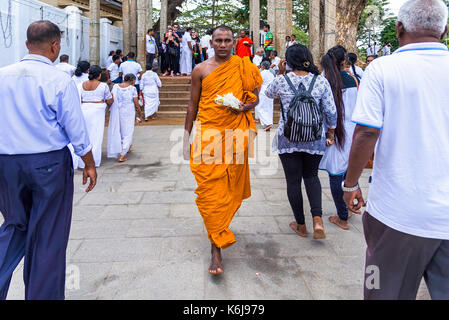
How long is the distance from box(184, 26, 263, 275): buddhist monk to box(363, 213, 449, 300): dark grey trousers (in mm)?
1438

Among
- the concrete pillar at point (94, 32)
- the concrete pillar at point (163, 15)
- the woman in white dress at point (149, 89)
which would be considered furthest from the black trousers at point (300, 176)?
the concrete pillar at point (163, 15)

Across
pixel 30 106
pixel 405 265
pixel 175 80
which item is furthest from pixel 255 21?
pixel 405 265

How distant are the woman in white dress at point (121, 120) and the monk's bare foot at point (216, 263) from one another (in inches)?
171

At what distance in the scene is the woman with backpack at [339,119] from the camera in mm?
3844

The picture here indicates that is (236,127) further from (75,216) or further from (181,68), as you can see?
(181,68)

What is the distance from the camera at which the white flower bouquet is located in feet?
10.4

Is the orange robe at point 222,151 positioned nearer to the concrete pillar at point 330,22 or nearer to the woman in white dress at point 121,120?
the woman in white dress at point 121,120

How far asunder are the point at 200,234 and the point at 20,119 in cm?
207

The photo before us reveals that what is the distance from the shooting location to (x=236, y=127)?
332 centimetres

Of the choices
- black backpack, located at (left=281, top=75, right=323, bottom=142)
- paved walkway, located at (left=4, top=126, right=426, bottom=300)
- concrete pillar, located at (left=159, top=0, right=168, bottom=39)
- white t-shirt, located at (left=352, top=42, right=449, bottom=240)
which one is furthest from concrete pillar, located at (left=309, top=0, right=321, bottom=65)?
white t-shirt, located at (left=352, top=42, right=449, bottom=240)

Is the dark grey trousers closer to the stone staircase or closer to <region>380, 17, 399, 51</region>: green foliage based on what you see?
the stone staircase

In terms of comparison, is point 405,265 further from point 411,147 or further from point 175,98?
point 175,98

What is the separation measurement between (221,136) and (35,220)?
1570 mm
